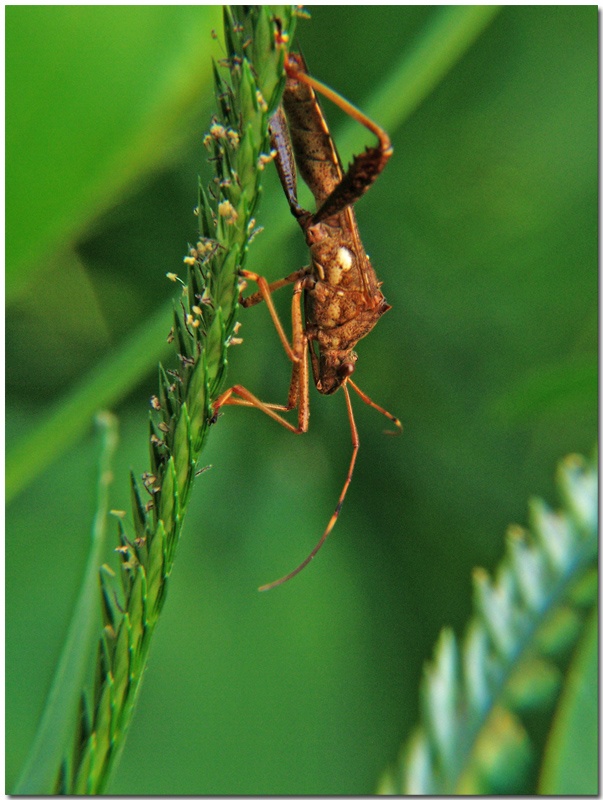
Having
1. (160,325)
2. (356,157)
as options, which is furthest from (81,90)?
(356,157)

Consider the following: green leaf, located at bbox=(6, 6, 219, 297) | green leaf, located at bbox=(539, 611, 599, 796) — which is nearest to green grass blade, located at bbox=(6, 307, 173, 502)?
green leaf, located at bbox=(6, 6, 219, 297)

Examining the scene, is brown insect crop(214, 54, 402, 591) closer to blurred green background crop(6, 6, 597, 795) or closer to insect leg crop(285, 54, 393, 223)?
insect leg crop(285, 54, 393, 223)

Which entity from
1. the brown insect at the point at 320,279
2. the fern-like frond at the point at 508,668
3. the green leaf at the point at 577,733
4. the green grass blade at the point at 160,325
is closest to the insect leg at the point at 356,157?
the brown insect at the point at 320,279

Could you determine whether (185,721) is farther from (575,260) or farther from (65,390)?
(575,260)

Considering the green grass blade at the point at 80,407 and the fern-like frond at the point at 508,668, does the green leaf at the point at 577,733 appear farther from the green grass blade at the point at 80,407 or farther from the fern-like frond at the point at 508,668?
the green grass blade at the point at 80,407

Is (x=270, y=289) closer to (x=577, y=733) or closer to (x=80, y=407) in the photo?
(x=80, y=407)
